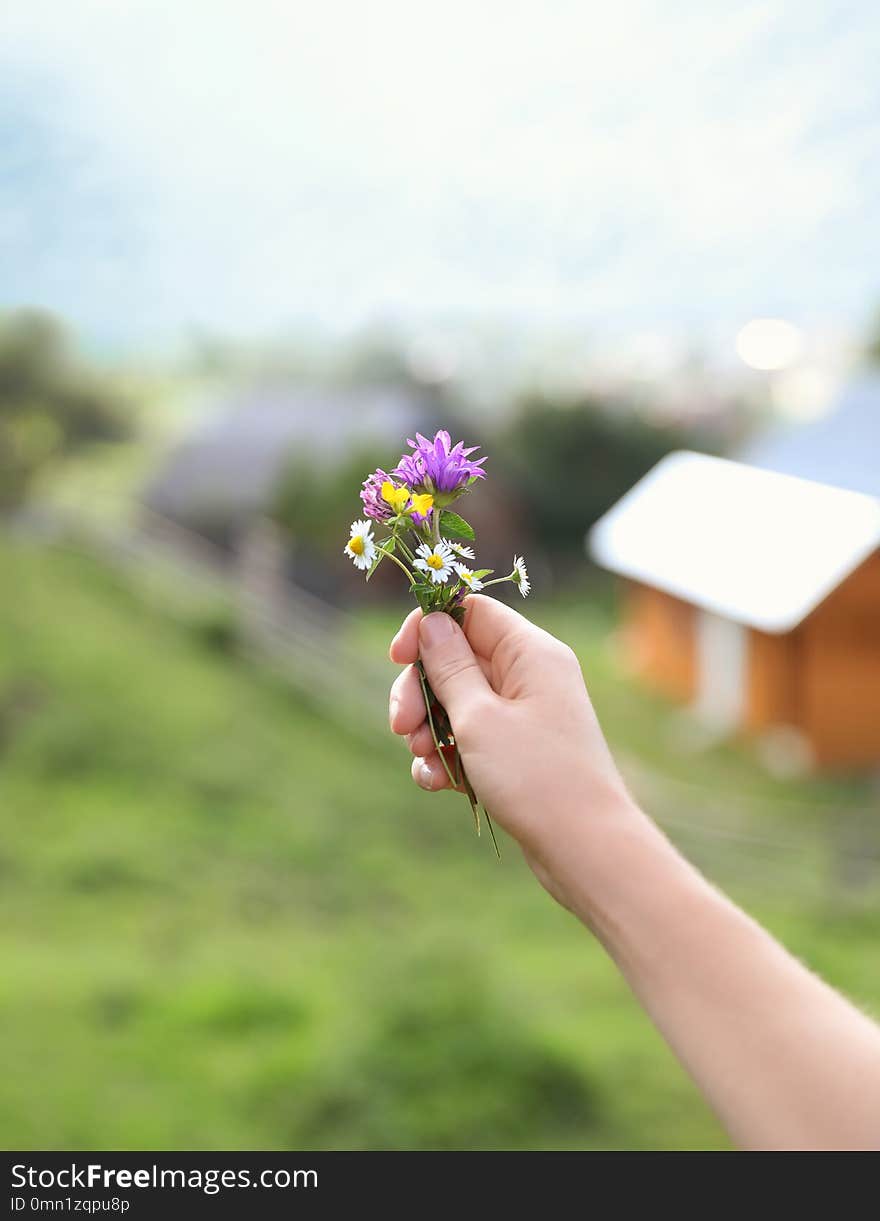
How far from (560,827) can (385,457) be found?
295 centimetres

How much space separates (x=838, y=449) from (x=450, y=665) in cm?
49

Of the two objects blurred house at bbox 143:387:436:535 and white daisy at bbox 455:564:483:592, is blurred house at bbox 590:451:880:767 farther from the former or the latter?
blurred house at bbox 143:387:436:535

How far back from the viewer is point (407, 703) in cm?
47

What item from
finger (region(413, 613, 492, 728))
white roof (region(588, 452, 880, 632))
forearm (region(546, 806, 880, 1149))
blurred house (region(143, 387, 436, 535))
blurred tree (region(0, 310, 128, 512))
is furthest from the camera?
blurred house (region(143, 387, 436, 535))

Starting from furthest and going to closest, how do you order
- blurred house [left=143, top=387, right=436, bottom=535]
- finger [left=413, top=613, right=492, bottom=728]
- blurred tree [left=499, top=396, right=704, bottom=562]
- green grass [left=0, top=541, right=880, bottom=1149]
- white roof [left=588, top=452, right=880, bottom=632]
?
blurred house [left=143, top=387, right=436, bottom=535], blurred tree [left=499, top=396, right=704, bottom=562], green grass [left=0, top=541, right=880, bottom=1149], white roof [left=588, top=452, right=880, bottom=632], finger [left=413, top=613, right=492, bottom=728]

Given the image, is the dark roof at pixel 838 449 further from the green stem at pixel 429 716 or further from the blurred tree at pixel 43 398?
the blurred tree at pixel 43 398

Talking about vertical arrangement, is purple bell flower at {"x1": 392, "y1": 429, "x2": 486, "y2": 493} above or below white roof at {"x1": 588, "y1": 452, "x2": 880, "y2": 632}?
below

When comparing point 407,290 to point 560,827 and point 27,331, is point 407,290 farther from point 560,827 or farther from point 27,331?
point 560,827

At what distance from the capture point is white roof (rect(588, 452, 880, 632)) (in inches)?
30.1

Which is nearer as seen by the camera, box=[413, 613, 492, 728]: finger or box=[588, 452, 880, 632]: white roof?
box=[413, 613, 492, 728]: finger

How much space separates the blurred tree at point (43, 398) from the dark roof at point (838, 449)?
243cm

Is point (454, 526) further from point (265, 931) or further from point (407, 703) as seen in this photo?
point (265, 931)

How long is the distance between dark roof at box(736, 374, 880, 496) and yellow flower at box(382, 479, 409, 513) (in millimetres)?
379

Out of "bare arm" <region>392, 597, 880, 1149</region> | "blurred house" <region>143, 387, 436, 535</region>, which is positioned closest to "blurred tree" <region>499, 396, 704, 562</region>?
"blurred house" <region>143, 387, 436, 535</region>
